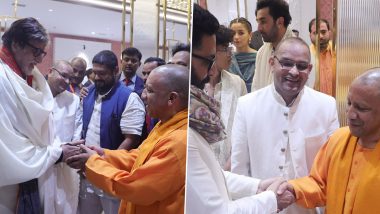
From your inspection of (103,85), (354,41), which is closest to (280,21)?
(354,41)

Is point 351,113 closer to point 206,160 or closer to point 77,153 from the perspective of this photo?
point 206,160

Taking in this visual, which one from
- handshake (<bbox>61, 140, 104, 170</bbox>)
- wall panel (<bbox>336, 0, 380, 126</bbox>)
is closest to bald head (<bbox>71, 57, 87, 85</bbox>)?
handshake (<bbox>61, 140, 104, 170</bbox>)

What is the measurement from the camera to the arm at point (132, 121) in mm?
1325

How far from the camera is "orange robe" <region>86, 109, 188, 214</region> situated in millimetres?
1020

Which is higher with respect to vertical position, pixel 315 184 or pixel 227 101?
pixel 227 101

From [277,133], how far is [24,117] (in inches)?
32.9

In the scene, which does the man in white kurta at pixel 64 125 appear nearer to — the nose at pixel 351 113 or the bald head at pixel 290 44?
the bald head at pixel 290 44

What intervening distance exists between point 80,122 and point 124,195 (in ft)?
1.37

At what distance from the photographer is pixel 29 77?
4.19ft

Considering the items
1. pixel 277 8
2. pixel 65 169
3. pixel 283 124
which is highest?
pixel 277 8

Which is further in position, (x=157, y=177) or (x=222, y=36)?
(x=157, y=177)

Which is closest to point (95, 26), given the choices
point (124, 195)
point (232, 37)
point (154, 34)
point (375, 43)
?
point (154, 34)

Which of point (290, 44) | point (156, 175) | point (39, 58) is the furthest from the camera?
point (39, 58)

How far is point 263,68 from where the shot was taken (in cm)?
76
